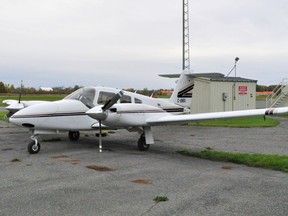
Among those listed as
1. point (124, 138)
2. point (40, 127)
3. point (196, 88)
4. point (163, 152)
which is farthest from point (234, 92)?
point (40, 127)

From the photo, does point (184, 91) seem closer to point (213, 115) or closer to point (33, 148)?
point (213, 115)

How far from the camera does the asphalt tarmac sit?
17.5ft

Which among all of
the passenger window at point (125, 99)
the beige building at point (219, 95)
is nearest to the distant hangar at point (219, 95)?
the beige building at point (219, 95)

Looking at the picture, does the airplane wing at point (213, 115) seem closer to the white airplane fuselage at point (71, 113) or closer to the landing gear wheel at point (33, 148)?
the white airplane fuselage at point (71, 113)

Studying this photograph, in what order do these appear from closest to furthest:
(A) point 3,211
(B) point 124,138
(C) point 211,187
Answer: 1. (A) point 3,211
2. (C) point 211,187
3. (B) point 124,138

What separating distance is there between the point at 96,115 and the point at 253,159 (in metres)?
5.03

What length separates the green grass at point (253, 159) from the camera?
866 centimetres

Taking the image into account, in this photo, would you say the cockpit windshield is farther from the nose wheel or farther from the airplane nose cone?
the nose wheel

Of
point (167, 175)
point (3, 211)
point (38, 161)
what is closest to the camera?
point (3, 211)

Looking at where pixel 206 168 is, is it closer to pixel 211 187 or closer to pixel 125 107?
pixel 211 187

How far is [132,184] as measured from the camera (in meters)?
6.88

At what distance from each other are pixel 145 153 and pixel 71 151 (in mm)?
2532

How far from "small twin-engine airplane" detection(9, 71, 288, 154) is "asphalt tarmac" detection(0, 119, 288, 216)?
783mm

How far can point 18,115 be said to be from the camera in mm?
10617
